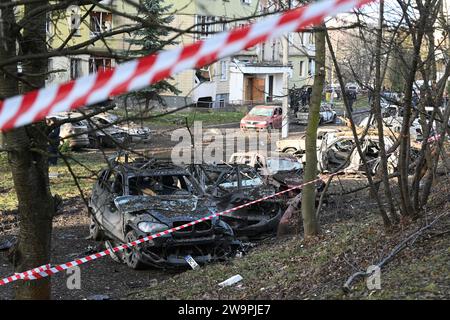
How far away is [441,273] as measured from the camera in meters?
5.26

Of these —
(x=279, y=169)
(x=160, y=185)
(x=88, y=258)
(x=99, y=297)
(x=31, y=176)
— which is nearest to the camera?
(x=31, y=176)

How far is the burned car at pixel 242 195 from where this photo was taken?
10.7 meters

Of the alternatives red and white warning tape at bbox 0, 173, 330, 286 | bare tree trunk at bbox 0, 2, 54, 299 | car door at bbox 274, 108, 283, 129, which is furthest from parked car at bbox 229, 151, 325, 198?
car door at bbox 274, 108, 283, 129

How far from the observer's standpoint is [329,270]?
21.8 feet

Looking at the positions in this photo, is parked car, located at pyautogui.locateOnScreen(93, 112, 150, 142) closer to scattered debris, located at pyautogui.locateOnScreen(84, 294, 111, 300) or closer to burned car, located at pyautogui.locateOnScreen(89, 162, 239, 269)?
burned car, located at pyautogui.locateOnScreen(89, 162, 239, 269)

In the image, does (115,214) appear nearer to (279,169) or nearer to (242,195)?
(242,195)

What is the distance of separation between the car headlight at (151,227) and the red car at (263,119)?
73.4ft

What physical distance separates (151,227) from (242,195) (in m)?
2.65

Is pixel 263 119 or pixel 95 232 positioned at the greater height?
pixel 263 119

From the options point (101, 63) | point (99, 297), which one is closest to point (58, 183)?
point (99, 297)

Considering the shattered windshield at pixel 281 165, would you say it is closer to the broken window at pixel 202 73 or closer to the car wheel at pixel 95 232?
the car wheel at pixel 95 232
